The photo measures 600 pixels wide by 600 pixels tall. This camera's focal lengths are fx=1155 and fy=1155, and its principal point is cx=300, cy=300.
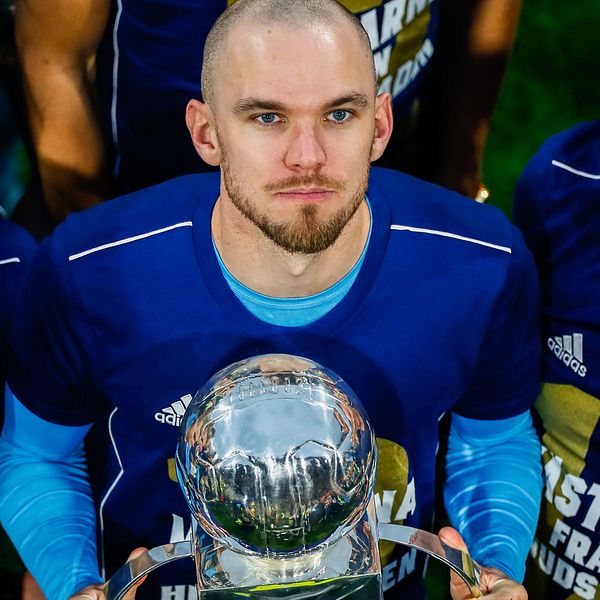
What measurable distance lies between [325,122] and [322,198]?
0.37 feet

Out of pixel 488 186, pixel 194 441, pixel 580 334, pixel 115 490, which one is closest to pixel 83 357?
pixel 115 490

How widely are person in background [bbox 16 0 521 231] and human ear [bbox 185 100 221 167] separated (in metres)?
0.49

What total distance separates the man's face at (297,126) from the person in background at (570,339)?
0.58m

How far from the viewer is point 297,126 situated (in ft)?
5.38

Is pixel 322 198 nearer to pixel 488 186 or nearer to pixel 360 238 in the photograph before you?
pixel 360 238

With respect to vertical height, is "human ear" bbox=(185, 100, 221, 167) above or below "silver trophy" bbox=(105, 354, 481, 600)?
above

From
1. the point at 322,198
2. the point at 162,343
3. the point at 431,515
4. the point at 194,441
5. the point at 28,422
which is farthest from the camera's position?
the point at 431,515

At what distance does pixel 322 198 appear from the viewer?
1.65m

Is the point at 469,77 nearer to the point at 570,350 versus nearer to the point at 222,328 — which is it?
the point at 570,350

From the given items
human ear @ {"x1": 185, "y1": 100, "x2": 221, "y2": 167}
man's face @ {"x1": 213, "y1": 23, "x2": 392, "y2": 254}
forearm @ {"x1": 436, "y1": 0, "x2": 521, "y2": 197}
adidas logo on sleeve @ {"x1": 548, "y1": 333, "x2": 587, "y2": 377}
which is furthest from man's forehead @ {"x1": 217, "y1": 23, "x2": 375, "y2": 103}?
forearm @ {"x1": 436, "y1": 0, "x2": 521, "y2": 197}

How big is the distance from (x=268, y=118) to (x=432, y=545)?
0.65 metres

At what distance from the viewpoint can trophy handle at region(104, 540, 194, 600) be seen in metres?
1.38

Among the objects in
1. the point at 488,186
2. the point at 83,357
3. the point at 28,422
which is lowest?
the point at 488,186

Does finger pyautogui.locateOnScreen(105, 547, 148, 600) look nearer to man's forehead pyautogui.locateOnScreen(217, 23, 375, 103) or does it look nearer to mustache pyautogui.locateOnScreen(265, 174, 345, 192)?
mustache pyautogui.locateOnScreen(265, 174, 345, 192)
